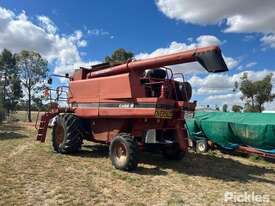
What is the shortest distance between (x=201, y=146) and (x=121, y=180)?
746 centimetres

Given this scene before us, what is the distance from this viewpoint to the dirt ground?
6508 mm

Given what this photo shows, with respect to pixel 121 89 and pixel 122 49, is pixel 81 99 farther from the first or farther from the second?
pixel 122 49

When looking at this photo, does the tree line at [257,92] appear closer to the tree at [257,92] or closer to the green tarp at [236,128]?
the tree at [257,92]

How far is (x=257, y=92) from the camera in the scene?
133 feet

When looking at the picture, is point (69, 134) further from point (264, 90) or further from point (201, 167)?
point (264, 90)

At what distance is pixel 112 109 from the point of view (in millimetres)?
9922

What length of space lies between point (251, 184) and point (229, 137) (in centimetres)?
566

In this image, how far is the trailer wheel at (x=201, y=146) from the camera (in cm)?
1453

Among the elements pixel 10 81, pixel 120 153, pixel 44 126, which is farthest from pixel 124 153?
pixel 10 81

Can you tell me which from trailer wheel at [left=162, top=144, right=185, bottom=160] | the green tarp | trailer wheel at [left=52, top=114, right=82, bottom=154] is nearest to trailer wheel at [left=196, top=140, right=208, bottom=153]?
the green tarp

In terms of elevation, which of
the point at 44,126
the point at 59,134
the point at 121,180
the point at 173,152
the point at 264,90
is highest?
the point at 264,90

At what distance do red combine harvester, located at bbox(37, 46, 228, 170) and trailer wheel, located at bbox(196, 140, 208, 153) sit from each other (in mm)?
4064

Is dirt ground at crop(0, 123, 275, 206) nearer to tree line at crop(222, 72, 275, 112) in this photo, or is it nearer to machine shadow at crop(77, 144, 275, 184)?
machine shadow at crop(77, 144, 275, 184)

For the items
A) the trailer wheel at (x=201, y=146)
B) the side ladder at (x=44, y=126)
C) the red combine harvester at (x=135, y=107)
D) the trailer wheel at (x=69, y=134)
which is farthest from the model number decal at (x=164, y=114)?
the trailer wheel at (x=201, y=146)
